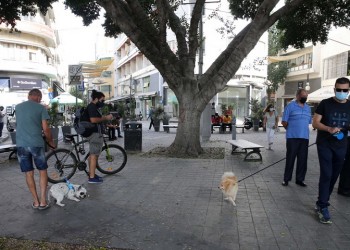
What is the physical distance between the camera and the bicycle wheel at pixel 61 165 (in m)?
6.64

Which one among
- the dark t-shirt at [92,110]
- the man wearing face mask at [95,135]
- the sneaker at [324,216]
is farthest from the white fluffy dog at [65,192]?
the sneaker at [324,216]

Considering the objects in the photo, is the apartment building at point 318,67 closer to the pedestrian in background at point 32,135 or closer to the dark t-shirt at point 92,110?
the dark t-shirt at point 92,110

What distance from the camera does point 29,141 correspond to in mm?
4926

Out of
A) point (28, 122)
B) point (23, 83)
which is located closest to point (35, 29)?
point (23, 83)

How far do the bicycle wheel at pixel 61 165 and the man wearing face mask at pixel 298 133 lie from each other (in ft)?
13.7

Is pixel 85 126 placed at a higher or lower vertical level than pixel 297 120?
lower

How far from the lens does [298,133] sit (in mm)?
6270

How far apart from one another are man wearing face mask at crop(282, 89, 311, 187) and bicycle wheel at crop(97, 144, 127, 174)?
345cm

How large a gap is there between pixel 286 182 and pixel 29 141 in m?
4.55

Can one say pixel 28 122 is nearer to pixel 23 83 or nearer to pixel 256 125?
pixel 256 125

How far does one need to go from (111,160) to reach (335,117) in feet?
15.3

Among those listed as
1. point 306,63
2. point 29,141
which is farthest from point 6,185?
point 306,63

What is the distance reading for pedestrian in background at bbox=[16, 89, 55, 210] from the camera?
4.93 meters

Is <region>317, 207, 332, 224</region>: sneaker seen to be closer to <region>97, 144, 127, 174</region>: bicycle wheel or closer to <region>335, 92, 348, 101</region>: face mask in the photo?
<region>335, 92, 348, 101</region>: face mask
